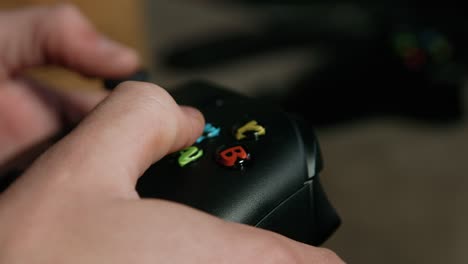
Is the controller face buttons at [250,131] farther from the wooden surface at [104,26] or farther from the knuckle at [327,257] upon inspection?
the wooden surface at [104,26]

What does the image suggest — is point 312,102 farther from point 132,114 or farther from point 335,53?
point 132,114

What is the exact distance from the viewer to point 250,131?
345 millimetres

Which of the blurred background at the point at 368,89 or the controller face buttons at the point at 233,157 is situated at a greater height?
the controller face buttons at the point at 233,157

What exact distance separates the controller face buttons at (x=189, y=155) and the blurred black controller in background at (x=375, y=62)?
58 centimetres

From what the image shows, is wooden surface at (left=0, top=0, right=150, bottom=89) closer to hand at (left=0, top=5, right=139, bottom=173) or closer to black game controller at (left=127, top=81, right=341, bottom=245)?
hand at (left=0, top=5, right=139, bottom=173)

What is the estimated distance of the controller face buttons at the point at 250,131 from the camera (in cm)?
34

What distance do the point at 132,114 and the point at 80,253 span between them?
0.25 ft

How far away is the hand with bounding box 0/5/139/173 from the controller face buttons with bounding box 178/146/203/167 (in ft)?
0.54

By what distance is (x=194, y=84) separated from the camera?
0.43m

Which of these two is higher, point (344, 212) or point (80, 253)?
point (80, 253)

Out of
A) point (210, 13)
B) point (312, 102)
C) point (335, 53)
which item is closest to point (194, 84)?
point (312, 102)

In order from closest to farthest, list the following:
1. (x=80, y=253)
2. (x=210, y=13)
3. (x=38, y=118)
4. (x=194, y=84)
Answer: (x=80, y=253)
(x=194, y=84)
(x=38, y=118)
(x=210, y=13)

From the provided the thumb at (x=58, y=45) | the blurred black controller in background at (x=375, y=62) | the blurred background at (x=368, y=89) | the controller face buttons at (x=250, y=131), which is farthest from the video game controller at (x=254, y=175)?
the blurred black controller in background at (x=375, y=62)

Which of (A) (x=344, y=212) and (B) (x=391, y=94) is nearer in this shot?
(A) (x=344, y=212)
